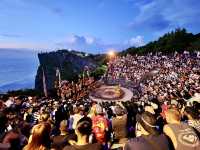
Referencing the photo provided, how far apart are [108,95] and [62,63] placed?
15931 cm

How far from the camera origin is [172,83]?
57.0 metres

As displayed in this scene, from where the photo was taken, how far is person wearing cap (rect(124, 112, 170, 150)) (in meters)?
6.32

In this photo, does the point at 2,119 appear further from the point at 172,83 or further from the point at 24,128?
the point at 172,83

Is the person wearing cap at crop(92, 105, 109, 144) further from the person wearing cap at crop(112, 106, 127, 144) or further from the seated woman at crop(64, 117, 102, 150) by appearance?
the seated woman at crop(64, 117, 102, 150)

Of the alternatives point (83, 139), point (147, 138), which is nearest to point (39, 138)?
point (83, 139)

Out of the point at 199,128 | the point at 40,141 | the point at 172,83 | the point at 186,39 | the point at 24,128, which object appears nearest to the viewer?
the point at 40,141

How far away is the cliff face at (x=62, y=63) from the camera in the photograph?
167125mm

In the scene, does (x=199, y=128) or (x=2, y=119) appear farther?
(x=2, y=119)

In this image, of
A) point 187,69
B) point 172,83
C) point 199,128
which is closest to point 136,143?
point 199,128

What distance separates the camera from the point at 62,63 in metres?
174

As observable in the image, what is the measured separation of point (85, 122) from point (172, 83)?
169 feet

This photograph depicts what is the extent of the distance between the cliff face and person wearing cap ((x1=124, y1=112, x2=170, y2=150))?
15682cm

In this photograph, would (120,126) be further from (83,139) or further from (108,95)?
(108,95)

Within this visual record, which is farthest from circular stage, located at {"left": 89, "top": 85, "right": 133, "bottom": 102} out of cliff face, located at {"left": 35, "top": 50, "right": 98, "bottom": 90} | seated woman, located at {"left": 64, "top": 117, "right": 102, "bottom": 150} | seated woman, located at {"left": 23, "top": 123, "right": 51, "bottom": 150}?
cliff face, located at {"left": 35, "top": 50, "right": 98, "bottom": 90}
